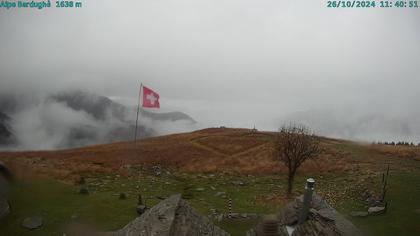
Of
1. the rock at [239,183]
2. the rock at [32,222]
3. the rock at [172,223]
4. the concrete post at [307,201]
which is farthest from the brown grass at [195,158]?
the concrete post at [307,201]

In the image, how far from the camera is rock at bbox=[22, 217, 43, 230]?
76.4 feet

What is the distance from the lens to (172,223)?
49.6 ft

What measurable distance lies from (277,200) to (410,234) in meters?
15.5

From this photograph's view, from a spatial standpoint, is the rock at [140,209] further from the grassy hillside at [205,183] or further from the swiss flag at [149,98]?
the swiss flag at [149,98]

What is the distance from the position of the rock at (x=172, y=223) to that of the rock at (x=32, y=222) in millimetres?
10620

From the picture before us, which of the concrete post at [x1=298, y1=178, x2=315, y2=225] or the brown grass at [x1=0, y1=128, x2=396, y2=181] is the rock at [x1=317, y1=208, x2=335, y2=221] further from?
the brown grass at [x1=0, y1=128, x2=396, y2=181]

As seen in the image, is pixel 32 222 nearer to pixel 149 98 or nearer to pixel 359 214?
pixel 149 98

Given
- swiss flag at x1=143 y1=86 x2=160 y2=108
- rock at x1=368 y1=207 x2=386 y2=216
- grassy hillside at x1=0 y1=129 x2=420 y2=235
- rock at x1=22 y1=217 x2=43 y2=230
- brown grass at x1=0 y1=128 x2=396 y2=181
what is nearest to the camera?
rock at x1=22 y1=217 x2=43 y2=230

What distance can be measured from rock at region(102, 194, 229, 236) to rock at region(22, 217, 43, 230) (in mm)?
10620

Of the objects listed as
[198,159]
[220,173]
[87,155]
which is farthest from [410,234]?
[87,155]

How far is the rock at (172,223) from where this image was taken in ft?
48.8

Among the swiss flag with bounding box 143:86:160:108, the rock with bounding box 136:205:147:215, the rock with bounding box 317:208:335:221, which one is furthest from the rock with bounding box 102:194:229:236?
the swiss flag with bounding box 143:86:160:108

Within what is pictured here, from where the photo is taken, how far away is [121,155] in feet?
254

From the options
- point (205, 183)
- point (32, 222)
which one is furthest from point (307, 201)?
point (205, 183)
